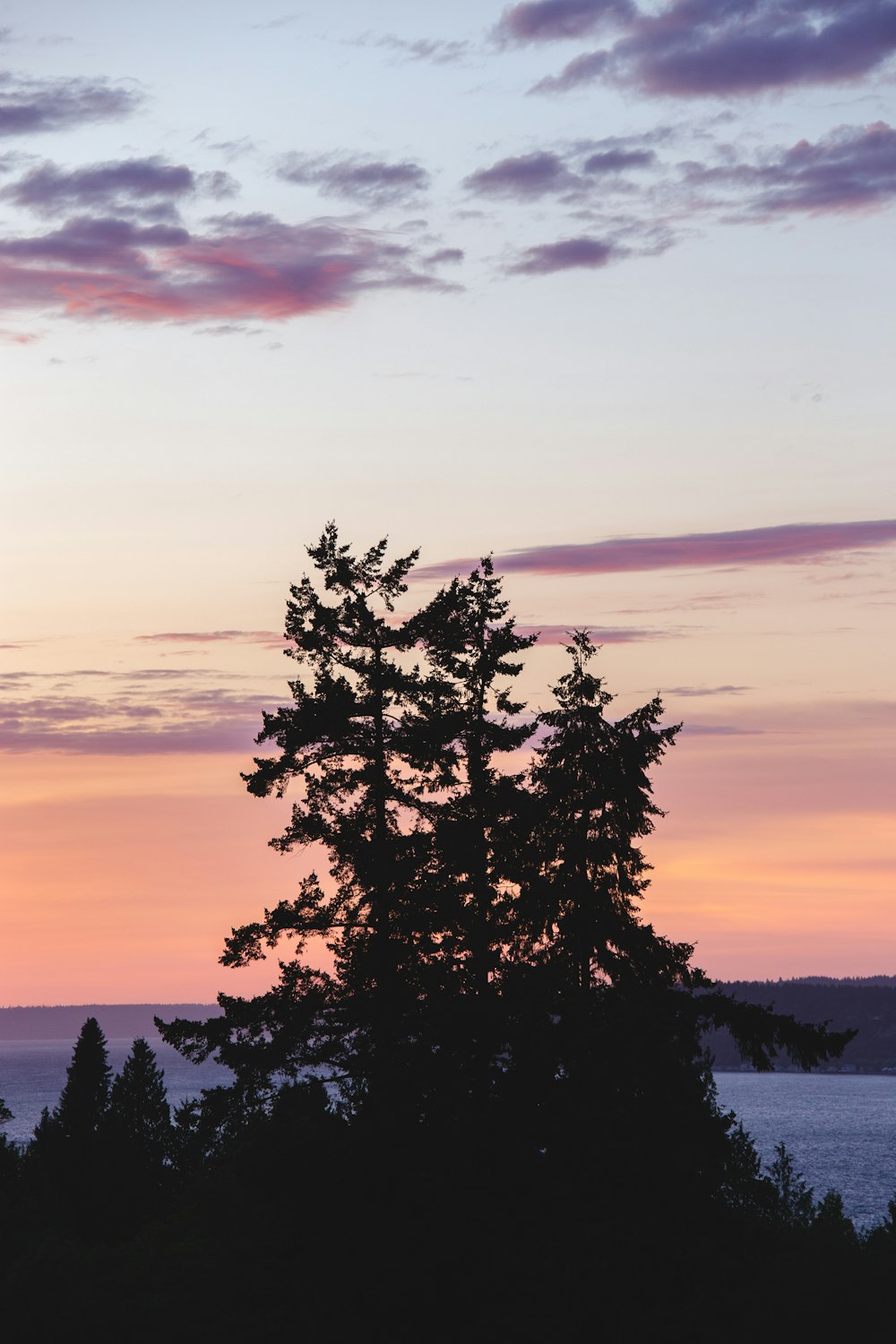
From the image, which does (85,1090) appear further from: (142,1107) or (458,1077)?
(458,1077)

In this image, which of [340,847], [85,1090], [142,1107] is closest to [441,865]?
[340,847]

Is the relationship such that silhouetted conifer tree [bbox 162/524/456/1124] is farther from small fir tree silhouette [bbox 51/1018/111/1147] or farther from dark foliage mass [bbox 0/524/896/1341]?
small fir tree silhouette [bbox 51/1018/111/1147]

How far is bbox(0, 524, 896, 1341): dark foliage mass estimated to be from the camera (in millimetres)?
24594

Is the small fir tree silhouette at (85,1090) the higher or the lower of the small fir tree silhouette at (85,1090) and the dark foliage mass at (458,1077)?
the lower

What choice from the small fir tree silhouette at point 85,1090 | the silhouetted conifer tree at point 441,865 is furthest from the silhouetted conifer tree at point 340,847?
the small fir tree silhouette at point 85,1090

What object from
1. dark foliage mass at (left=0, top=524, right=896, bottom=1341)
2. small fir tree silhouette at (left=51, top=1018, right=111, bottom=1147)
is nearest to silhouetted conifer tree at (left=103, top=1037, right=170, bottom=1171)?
small fir tree silhouette at (left=51, top=1018, right=111, bottom=1147)

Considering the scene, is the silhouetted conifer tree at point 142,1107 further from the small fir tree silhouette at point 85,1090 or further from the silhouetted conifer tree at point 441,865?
the silhouetted conifer tree at point 441,865

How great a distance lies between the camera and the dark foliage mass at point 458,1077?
24594mm

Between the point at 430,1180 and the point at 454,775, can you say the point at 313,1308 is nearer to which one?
the point at 430,1180

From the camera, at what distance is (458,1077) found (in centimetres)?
2773

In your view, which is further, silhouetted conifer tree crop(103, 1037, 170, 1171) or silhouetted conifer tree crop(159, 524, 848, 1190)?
silhouetted conifer tree crop(103, 1037, 170, 1171)

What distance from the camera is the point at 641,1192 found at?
25312 mm

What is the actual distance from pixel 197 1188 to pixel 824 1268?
2282 cm

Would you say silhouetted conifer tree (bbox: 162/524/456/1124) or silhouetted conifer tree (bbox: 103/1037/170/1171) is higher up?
silhouetted conifer tree (bbox: 162/524/456/1124)
